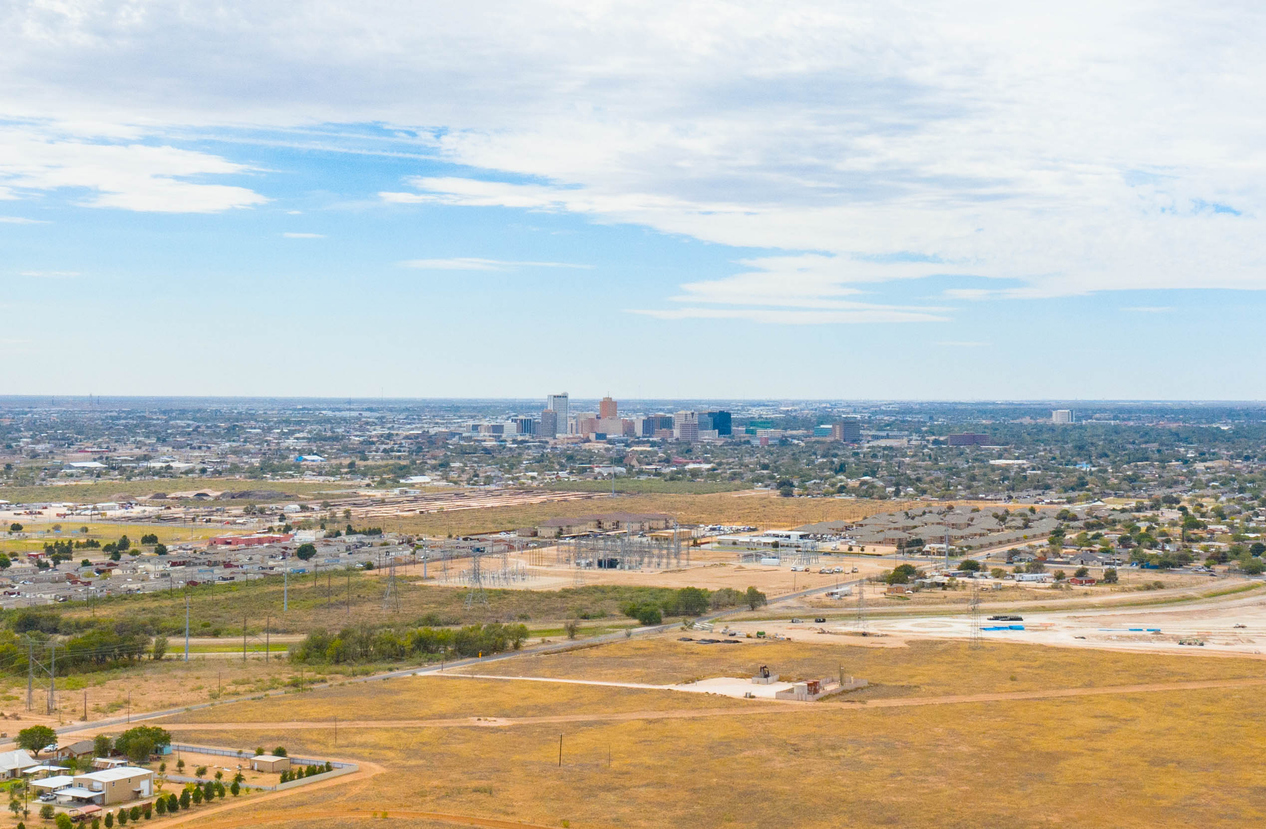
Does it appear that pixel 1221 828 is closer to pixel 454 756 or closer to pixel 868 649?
pixel 454 756

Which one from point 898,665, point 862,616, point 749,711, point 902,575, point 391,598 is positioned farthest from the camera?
point 902,575

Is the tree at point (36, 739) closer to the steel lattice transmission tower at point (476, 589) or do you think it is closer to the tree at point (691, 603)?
the steel lattice transmission tower at point (476, 589)

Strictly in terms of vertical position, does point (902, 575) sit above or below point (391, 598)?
above

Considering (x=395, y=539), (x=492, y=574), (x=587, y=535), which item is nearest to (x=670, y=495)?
(x=587, y=535)

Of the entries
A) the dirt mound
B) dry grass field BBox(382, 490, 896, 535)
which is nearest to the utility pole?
dry grass field BBox(382, 490, 896, 535)

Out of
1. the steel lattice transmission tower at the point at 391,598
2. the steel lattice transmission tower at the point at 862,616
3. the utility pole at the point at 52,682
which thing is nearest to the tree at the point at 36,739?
the utility pole at the point at 52,682

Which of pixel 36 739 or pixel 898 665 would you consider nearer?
pixel 36 739

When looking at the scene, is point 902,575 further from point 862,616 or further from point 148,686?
point 148,686

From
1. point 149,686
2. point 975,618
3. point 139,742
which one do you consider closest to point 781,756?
point 139,742
